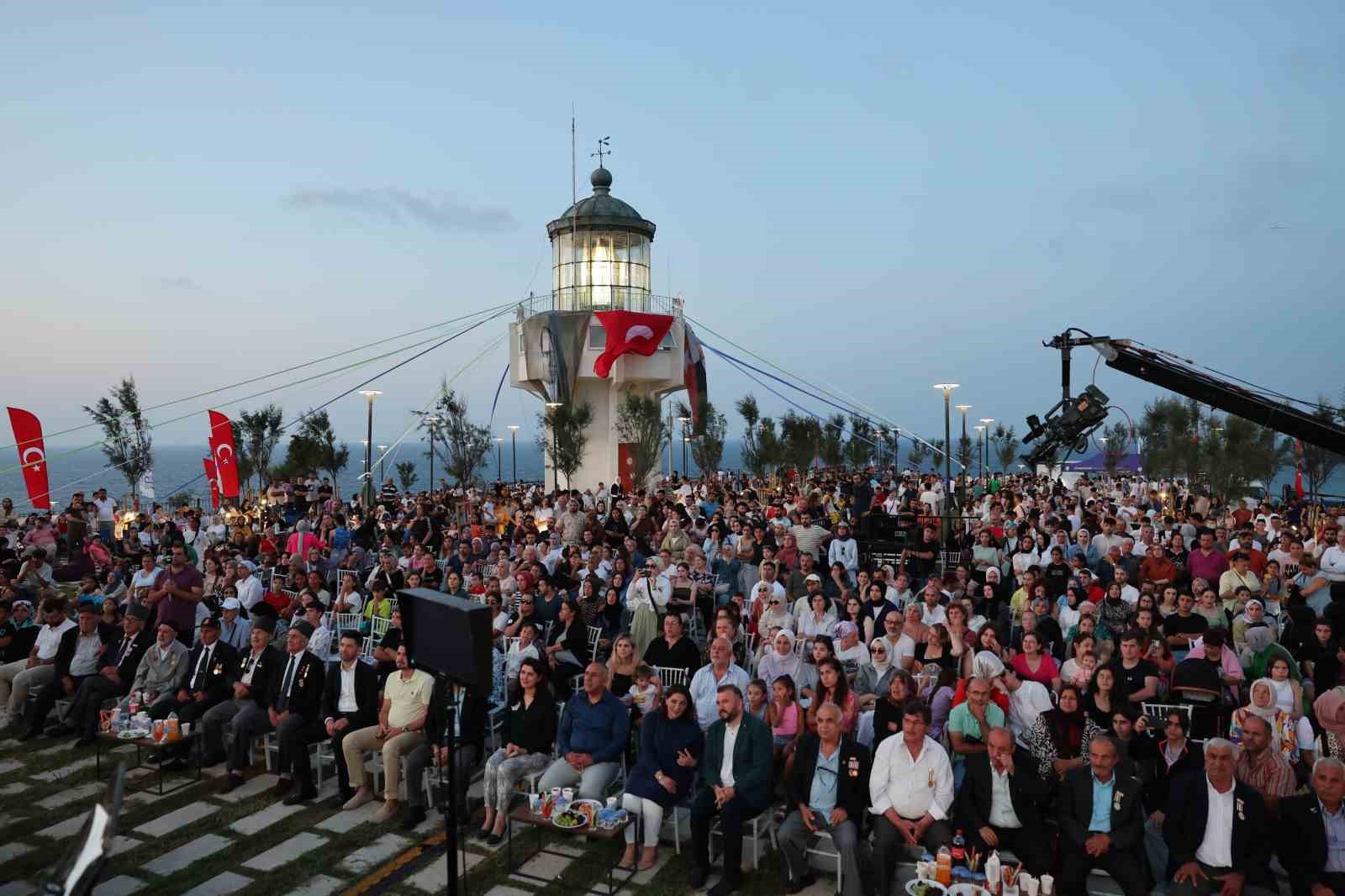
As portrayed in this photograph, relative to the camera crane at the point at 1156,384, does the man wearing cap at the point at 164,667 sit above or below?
below

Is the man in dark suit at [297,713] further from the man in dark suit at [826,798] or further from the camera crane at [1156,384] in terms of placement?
the camera crane at [1156,384]

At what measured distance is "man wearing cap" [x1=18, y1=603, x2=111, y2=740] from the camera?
29.3ft

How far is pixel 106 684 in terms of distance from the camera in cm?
869

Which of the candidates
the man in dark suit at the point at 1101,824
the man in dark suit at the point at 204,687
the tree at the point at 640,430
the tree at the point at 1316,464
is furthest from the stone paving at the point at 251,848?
the tree at the point at 1316,464

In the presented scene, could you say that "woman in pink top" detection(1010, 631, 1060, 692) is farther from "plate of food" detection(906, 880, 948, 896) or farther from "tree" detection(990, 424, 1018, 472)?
"tree" detection(990, 424, 1018, 472)

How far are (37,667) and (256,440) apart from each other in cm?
2074

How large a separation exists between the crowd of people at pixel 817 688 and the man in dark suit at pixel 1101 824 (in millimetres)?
15

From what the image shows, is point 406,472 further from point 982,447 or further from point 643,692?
point 643,692

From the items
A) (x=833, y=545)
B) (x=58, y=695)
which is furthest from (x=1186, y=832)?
(x=58, y=695)

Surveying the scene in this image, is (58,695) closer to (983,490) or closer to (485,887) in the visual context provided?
(485,887)

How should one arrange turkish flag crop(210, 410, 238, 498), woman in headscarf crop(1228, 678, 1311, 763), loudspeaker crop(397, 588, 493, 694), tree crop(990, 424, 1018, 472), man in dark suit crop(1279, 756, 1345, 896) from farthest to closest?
tree crop(990, 424, 1018, 472), turkish flag crop(210, 410, 238, 498), woman in headscarf crop(1228, 678, 1311, 763), man in dark suit crop(1279, 756, 1345, 896), loudspeaker crop(397, 588, 493, 694)

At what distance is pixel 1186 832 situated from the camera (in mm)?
5309

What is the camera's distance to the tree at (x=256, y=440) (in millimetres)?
28719

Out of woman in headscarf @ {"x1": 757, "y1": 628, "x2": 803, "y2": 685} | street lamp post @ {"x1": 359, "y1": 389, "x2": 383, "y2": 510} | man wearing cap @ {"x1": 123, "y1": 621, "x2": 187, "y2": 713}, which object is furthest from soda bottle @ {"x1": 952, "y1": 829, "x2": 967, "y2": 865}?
street lamp post @ {"x1": 359, "y1": 389, "x2": 383, "y2": 510}
